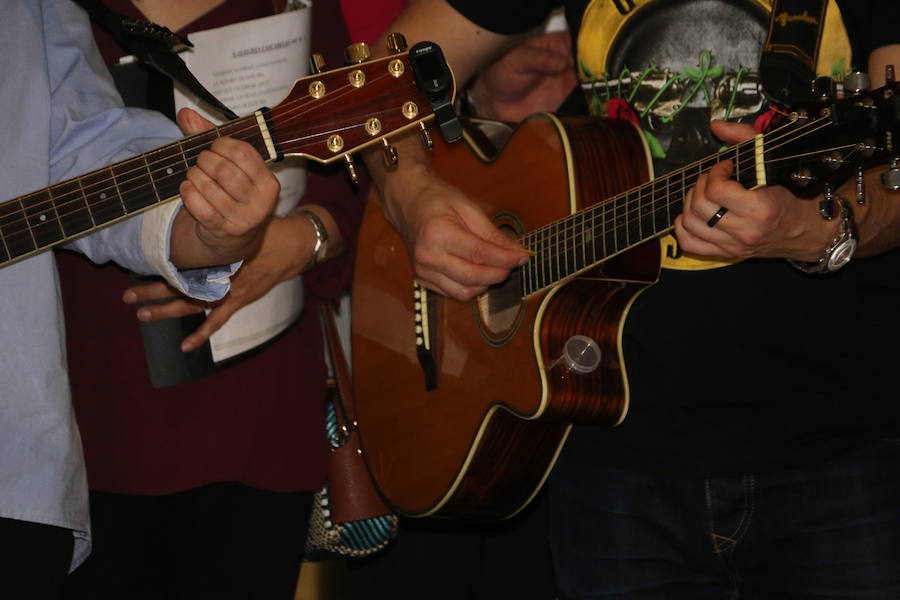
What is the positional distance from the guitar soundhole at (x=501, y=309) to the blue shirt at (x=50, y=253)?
0.50m

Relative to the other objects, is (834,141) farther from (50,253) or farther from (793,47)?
(50,253)

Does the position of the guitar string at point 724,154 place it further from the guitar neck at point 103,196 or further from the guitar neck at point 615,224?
the guitar neck at point 103,196

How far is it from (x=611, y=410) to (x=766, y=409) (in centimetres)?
25

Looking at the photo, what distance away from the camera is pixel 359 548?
214 centimetres

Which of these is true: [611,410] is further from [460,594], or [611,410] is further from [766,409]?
[460,594]

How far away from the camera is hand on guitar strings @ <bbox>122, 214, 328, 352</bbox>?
1806 mm

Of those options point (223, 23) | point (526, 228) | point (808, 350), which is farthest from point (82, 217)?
point (808, 350)

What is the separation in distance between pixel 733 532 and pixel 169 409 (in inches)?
38.0

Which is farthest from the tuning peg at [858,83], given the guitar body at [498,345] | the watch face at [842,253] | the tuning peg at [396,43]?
the tuning peg at [396,43]

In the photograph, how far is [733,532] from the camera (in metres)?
1.74

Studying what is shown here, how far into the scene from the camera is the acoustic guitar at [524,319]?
1.70 m

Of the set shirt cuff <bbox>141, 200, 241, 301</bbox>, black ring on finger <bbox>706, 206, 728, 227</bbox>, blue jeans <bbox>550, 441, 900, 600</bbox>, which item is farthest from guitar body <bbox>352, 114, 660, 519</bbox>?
shirt cuff <bbox>141, 200, 241, 301</bbox>

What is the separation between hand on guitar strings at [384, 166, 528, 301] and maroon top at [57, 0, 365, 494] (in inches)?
12.4

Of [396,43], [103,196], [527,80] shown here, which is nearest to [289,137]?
[396,43]
